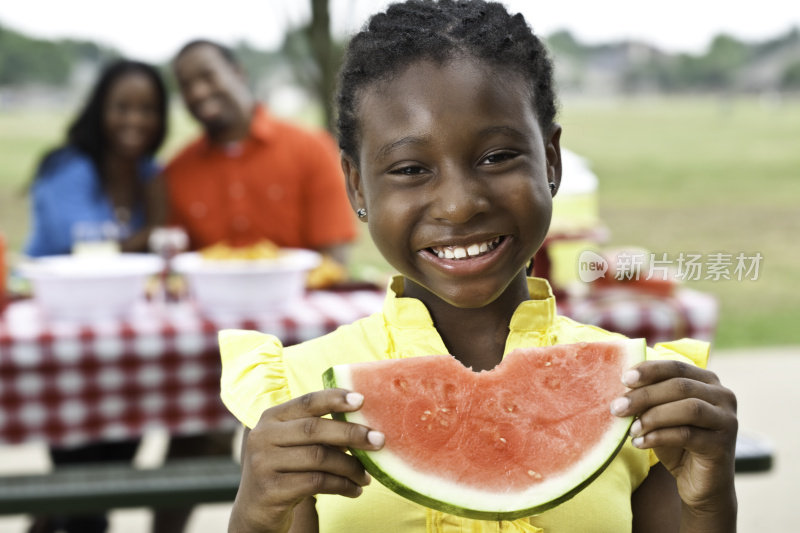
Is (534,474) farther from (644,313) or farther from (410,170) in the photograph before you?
(644,313)

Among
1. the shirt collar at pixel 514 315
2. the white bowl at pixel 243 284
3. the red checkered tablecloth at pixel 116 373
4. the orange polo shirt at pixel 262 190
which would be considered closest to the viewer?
the shirt collar at pixel 514 315

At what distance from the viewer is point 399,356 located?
1.46 metres

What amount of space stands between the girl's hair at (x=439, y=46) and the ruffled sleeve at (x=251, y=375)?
355 mm

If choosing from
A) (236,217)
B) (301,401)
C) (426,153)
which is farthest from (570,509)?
(236,217)

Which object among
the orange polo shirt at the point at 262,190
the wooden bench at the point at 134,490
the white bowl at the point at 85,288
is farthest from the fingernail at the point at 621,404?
the orange polo shirt at the point at 262,190

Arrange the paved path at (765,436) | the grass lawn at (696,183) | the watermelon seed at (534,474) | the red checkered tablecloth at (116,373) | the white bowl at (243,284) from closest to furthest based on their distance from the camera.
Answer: the watermelon seed at (534,474) → the red checkered tablecloth at (116,373) → the white bowl at (243,284) → the paved path at (765,436) → the grass lawn at (696,183)

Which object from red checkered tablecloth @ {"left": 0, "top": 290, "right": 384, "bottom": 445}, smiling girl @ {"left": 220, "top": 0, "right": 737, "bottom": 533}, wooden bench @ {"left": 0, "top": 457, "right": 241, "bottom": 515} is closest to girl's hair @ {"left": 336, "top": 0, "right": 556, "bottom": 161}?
smiling girl @ {"left": 220, "top": 0, "right": 737, "bottom": 533}

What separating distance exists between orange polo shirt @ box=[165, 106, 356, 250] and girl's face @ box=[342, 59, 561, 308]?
2.91 metres

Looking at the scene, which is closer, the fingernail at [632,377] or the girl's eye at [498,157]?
the fingernail at [632,377]

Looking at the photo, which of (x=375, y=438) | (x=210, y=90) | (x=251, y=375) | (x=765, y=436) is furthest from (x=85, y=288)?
(x=765, y=436)

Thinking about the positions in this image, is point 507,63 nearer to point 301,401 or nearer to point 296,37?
point 301,401

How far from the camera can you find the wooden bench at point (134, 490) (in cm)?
256

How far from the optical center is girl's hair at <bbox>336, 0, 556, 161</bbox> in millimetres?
1310

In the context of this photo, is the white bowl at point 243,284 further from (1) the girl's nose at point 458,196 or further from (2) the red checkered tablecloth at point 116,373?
(1) the girl's nose at point 458,196
